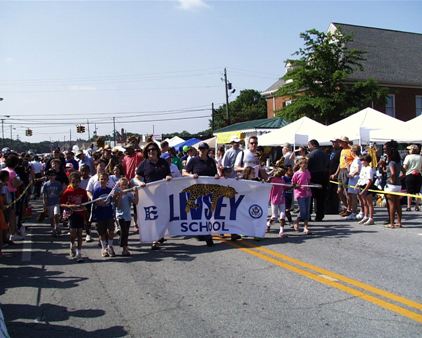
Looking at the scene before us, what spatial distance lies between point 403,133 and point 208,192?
9636 mm

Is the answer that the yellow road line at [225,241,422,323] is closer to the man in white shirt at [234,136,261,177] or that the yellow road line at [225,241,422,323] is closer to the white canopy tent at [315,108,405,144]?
the man in white shirt at [234,136,261,177]

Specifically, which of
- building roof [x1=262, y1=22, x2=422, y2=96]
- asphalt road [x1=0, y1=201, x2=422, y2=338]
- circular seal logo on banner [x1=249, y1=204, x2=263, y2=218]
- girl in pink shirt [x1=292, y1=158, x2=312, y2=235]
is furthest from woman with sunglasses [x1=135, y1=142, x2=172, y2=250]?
building roof [x1=262, y1=22, x2=422, y2=96]

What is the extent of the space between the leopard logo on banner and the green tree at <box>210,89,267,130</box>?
89875mm

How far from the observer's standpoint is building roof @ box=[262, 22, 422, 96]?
3972 centimetres

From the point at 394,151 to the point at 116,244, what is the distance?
6.56 meters

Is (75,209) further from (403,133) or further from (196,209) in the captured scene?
(403,133)

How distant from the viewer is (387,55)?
139 feet

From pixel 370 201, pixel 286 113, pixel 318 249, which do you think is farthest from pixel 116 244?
pixel 286 113

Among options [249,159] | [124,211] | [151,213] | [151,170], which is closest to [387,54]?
[249,159]

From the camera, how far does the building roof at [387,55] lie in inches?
1566

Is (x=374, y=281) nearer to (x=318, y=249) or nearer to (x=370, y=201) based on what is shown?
(x=318, y=249)

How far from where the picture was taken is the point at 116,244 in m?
9.45

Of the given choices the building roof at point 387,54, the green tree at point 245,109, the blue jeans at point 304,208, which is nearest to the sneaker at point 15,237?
the blue jeans at point 304,208

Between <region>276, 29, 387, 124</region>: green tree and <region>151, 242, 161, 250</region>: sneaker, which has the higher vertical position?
<region>276, 29, 387, 124</region>: green tree
